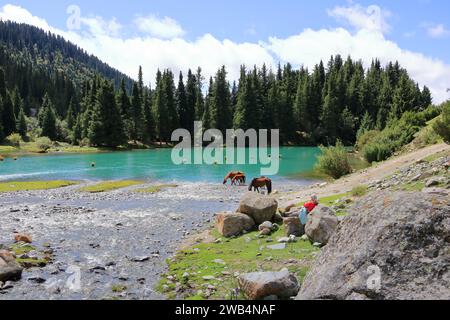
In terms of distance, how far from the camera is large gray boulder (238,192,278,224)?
19000mm

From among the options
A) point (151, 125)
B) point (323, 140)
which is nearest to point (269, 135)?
point (323, 140)

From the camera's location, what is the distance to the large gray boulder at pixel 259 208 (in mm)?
19000

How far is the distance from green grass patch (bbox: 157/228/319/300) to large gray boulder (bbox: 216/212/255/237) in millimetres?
936

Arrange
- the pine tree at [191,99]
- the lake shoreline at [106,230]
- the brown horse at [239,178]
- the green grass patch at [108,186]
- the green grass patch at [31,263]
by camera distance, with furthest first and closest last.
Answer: the pine tree at [191,99] → the brown horse at [239,178] → the green grass patch at [108,186] → the green grass patch at [31,263] → the lake shoreline at [106,230]

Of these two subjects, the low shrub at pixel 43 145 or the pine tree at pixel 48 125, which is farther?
the pine tree at pixel 48 125

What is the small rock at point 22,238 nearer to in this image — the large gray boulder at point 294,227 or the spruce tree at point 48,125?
the large gray boulder at point 294,227

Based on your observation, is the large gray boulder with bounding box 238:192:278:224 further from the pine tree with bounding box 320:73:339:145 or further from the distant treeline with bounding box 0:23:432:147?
the pine tree with bounding box 320:73:339:145

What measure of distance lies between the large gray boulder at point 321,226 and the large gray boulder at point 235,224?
3940 millimetres

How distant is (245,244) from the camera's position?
16656 millimetres

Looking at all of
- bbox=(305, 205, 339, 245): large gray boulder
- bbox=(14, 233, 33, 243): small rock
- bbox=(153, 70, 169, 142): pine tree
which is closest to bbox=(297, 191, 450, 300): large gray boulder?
bbox=(305, 205, 339, 245): large gray boulder

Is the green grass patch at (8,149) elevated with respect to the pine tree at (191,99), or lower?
lower

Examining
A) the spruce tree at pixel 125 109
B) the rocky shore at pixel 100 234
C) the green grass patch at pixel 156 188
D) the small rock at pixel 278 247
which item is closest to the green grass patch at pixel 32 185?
the rocky shore at pixel 100 234
